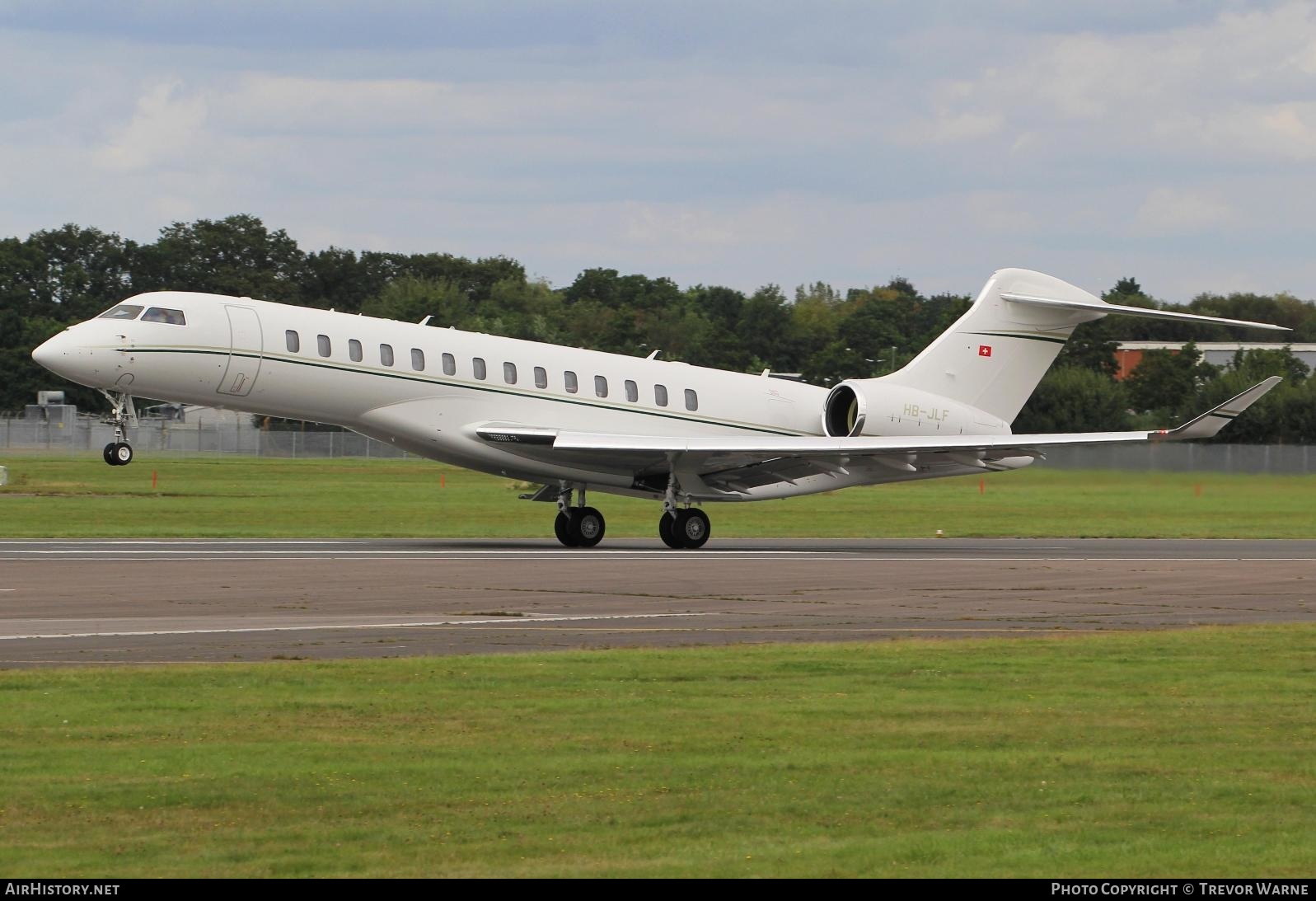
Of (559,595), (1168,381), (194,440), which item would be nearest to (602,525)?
(559,595)

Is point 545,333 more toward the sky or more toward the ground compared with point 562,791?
more toward the sky

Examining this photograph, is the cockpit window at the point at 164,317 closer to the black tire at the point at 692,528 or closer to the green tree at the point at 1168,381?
the black tire at the point at 692,528

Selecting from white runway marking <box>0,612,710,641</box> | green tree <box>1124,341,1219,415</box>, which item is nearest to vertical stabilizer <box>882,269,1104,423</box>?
white runway marking <box>0,612,710,641</box>

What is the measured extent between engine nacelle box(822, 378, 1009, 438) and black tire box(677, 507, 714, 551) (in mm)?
3875

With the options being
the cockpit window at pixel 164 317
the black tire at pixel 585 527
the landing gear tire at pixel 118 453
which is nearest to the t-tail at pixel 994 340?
the black tire at pixel 585 527

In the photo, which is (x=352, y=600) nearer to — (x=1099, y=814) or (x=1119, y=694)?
(x=1119, y=694)

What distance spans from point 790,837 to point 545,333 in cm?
7961

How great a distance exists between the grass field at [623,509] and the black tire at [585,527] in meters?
4.06

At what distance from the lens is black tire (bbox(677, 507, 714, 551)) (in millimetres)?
30188

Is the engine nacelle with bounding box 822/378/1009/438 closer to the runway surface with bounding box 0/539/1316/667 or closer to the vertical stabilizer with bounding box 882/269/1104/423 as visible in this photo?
the vertical stabilizer with bounding box 882/269/1104/423

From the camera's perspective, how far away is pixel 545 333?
86.9 meters

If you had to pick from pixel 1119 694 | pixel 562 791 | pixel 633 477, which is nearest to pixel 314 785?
pixel 562 791

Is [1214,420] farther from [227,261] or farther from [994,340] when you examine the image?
[227,261]

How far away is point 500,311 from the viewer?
101 m
